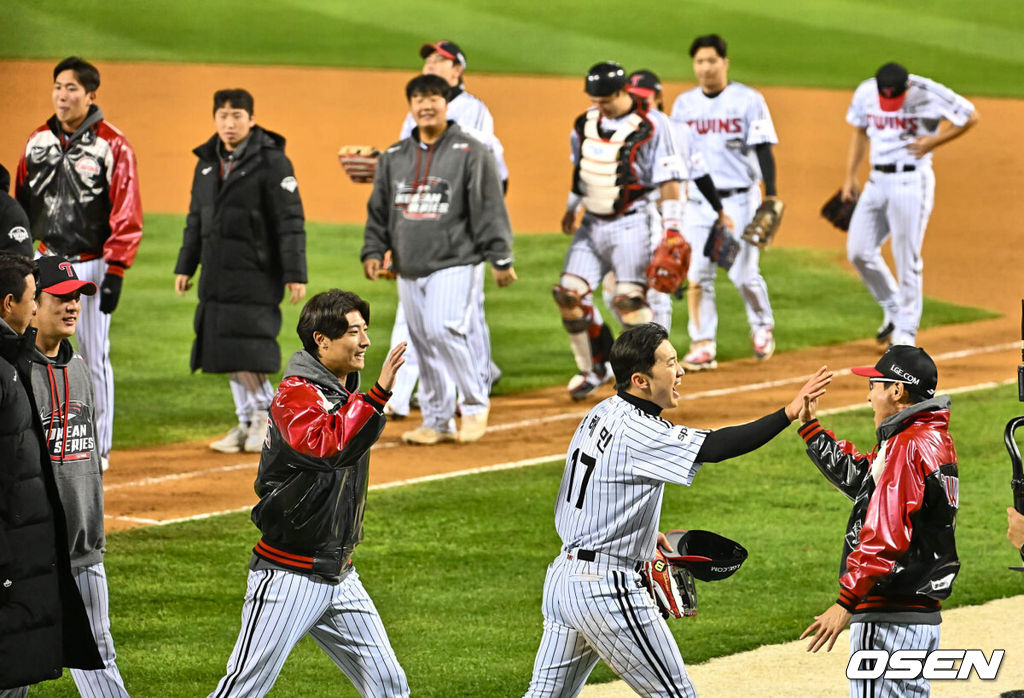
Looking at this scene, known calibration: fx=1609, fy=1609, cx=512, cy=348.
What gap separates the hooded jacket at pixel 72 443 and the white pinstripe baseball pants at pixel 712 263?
7.93 m

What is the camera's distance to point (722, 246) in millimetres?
12242

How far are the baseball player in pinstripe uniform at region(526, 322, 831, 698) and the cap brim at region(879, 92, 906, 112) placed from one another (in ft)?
25.9

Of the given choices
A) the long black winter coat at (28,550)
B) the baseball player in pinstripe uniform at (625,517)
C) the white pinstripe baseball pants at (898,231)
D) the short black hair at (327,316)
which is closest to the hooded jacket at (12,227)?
the short black hair at (327,316)

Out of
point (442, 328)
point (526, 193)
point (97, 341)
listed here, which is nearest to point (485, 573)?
point (442, 328)

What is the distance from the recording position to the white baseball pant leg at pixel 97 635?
5090 mm

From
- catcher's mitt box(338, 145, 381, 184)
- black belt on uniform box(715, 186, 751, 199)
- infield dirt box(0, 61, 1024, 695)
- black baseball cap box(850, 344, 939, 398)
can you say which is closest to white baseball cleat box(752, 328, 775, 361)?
infield dirt box(0, 61, 1024, 695)

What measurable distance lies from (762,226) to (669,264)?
2.03 metres

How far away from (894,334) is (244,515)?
602cm

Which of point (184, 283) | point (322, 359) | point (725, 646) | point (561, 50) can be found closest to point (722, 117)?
point (184, 283)

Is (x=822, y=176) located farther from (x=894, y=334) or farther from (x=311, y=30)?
(x=311, y=30)

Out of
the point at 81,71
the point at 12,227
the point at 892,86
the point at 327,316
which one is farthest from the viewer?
the point at 892,86

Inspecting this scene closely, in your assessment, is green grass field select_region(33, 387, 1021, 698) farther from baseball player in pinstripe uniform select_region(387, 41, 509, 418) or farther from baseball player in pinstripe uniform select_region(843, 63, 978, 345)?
baseball player in pinstripe uniform select_region(843, 63, 978, 345)

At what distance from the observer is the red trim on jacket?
4648 millimetres

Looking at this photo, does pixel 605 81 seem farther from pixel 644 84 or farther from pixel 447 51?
→ pixel 447 51
